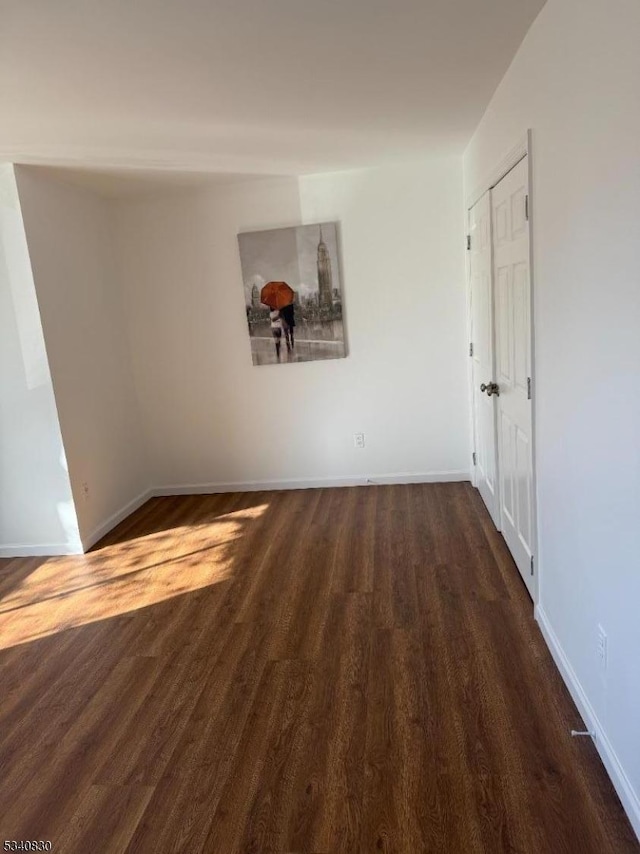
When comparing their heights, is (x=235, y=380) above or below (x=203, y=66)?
below

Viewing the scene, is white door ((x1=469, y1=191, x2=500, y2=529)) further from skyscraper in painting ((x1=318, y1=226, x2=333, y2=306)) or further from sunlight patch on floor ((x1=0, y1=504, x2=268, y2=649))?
sunlight patch on floor ((x1=0, y1=504, x2=268, y2=649))

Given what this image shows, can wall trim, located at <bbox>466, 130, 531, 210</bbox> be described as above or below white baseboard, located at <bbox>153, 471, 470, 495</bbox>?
above

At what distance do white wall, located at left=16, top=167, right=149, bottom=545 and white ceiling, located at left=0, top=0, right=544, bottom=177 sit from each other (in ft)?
1.71

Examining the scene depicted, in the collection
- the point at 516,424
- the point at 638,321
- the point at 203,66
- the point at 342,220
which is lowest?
the point at 516,424

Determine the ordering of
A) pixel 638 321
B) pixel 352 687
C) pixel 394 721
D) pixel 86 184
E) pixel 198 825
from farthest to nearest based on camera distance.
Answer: pixel 86 184 < pixel 352 687 < pixel 394 721 < pixel 198 825 < pixel 638 321

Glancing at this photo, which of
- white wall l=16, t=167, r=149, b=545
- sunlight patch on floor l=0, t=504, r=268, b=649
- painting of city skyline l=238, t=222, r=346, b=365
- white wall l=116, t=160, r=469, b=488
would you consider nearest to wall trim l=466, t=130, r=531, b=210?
white wall l=116, t=160, r=469, b=488

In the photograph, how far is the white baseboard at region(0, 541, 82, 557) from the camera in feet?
12.4

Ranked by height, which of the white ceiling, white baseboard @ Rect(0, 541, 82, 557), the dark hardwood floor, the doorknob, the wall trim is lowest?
the dark hardwood floor

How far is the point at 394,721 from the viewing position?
202cm

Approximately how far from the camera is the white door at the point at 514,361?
8.10 ft

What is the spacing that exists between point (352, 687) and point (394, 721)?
25 cm

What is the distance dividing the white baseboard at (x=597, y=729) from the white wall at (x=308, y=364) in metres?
2.26

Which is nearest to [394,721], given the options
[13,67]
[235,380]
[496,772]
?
[496,772]

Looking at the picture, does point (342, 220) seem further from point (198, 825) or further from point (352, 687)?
point (198, 825)
